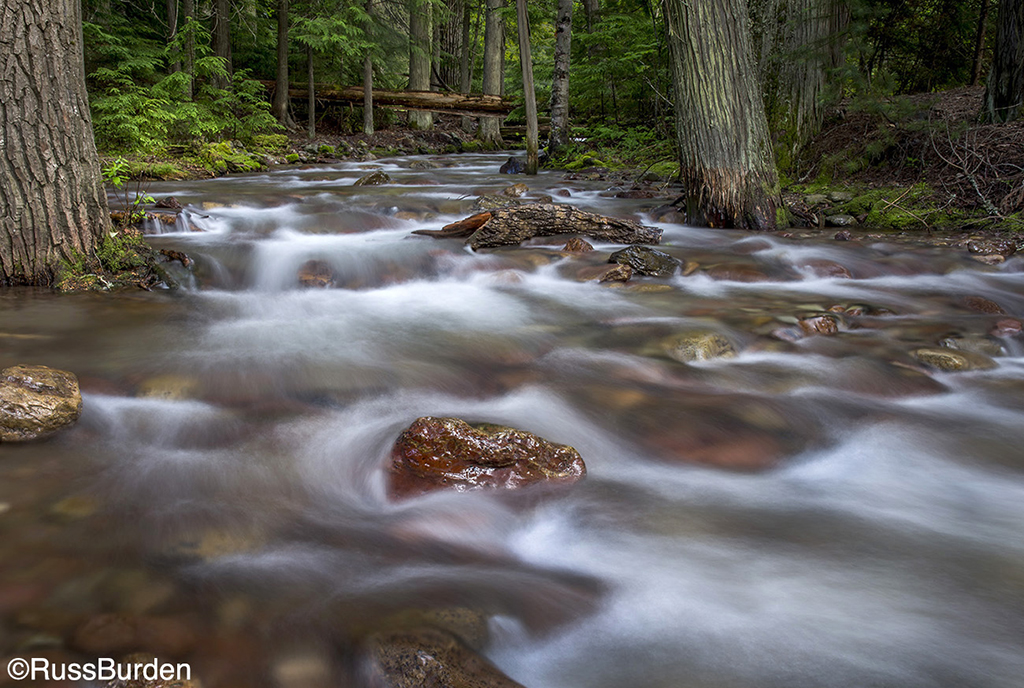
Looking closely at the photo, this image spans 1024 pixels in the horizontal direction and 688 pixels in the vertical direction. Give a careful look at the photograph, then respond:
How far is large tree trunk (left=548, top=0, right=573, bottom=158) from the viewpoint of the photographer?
12328 millimetres

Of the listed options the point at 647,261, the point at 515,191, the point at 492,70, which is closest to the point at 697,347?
the point at 647,261

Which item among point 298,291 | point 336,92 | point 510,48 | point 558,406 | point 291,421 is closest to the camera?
point 291,421

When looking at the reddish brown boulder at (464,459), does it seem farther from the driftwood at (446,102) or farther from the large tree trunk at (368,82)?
the driftwood at (446,102)

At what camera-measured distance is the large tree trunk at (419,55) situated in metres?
18.8

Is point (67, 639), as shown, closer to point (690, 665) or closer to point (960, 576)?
point (690, 665)

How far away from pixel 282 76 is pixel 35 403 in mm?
14860

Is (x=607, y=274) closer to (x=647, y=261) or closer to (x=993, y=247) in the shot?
(x=647, y=261)

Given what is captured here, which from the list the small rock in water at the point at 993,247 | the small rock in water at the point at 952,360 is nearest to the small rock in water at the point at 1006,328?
the small rock in water at the point at 952,360

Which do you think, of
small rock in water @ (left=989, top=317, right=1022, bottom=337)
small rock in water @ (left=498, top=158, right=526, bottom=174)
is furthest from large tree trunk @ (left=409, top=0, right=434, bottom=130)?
small rock in water @ (left=989, top=317, right=1022, bottom=337)

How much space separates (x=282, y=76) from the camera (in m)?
15.5

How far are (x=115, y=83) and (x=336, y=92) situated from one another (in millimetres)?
6431

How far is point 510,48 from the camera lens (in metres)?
34.5

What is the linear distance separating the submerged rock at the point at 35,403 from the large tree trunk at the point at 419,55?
17.7m

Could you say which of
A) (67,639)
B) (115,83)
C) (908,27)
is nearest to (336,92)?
(115,83)
